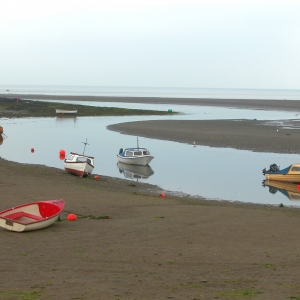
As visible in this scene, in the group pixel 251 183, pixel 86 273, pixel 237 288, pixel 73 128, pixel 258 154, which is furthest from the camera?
pixel 73 128

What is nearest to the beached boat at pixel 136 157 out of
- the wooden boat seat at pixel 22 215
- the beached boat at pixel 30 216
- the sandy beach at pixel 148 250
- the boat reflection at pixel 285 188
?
the boat reflection at pixel 285 188

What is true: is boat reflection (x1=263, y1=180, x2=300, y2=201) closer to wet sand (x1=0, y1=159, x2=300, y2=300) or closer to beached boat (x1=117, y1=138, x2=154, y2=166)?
wet sand (x1=0, y1=159, x2=300, y2=300)

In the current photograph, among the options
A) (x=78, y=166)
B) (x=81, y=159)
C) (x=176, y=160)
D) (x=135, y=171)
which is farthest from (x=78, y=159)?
(x=176, y=160)

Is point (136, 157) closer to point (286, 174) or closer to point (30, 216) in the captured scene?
point (286, 174)

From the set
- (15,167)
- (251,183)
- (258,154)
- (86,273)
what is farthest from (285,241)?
(258,154)

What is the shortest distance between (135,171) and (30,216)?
16.5 meters

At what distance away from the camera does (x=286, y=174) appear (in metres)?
26.8

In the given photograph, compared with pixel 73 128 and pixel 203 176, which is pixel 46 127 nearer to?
pixel 73 128

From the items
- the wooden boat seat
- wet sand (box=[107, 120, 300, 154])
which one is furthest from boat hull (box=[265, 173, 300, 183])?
the wooden boat seat

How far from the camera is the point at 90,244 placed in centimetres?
1208

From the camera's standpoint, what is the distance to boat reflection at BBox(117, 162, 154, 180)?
94.5ft

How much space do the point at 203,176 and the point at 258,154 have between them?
10.1 meters

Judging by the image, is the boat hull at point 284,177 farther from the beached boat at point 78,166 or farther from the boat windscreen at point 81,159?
the boat windscreen at point 81,159

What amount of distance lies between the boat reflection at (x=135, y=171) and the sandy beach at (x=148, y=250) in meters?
6.83
